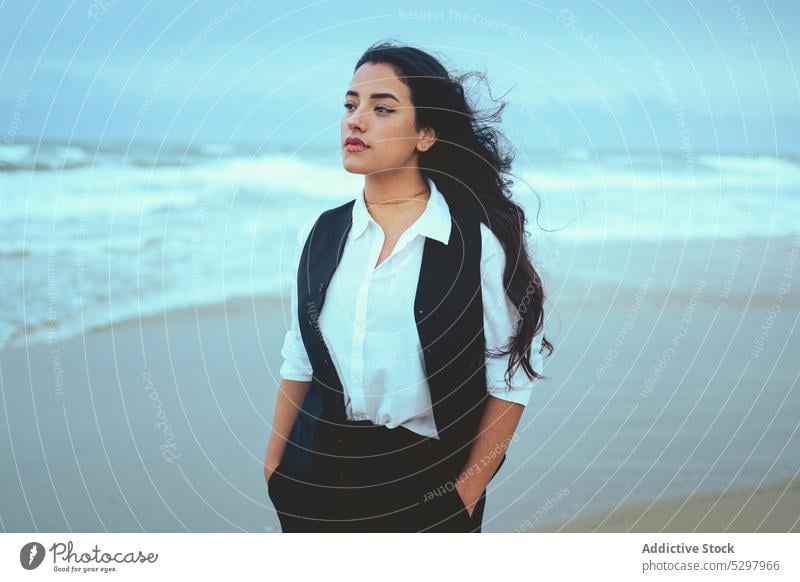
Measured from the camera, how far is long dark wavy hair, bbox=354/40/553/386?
90.2 inches

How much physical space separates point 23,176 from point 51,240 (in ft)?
0.61

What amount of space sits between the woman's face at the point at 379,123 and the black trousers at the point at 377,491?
545mm

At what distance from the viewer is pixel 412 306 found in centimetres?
228

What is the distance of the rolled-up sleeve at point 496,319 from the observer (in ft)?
7.45

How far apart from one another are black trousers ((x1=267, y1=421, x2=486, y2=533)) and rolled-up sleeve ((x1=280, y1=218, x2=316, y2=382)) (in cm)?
16

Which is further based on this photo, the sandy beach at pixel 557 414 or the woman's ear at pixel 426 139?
the sandy beach at pixel 557 414

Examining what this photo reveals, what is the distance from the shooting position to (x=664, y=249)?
346cm

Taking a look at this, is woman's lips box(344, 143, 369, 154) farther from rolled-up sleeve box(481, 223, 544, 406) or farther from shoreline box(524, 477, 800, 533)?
shoreline box(524, 477, 800, 533)
